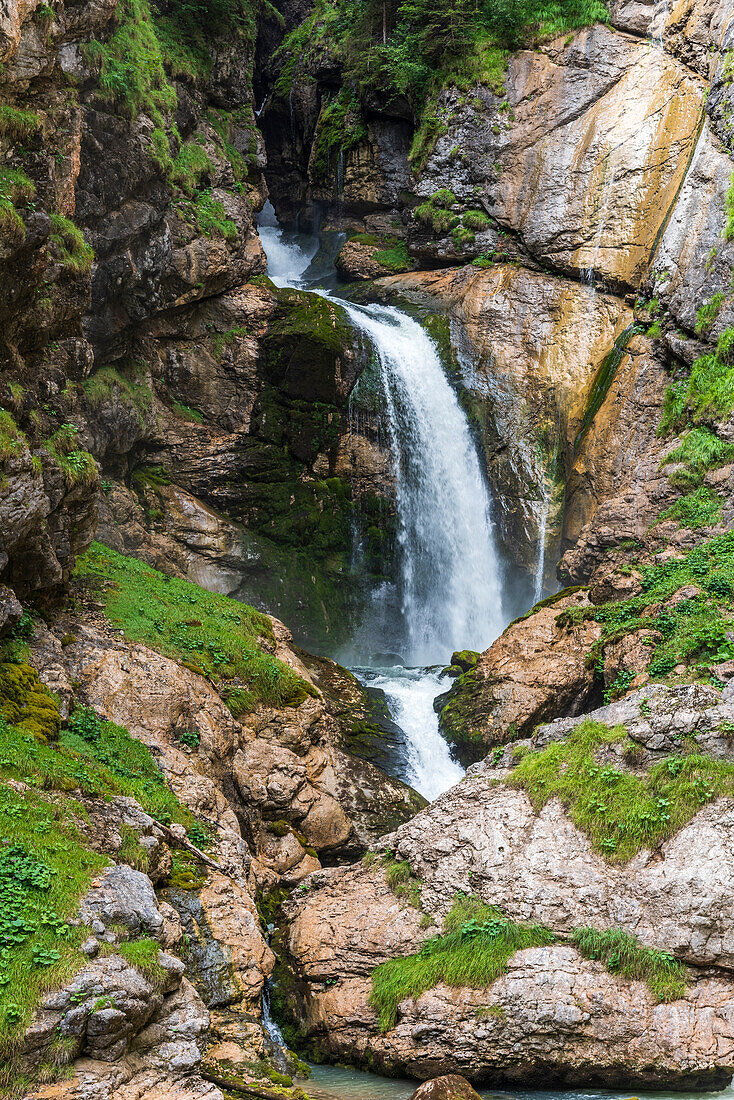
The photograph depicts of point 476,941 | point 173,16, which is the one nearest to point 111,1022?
point 476,941

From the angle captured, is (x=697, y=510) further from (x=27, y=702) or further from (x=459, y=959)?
(x=27, y=702)

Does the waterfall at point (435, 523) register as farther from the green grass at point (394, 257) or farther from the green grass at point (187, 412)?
the green grass at point (394, 257)

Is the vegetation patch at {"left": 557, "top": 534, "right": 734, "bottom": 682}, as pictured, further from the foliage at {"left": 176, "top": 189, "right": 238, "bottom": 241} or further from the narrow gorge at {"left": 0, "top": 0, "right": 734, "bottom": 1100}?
the foliage at {"left": 176, "top": 189, "right": 238, "bottom": 241}

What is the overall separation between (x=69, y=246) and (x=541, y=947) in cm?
1143

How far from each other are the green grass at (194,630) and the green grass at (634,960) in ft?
20.6

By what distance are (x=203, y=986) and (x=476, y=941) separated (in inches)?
119

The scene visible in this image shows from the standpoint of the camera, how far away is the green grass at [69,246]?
11.5 m

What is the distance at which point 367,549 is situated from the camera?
74.5 ft

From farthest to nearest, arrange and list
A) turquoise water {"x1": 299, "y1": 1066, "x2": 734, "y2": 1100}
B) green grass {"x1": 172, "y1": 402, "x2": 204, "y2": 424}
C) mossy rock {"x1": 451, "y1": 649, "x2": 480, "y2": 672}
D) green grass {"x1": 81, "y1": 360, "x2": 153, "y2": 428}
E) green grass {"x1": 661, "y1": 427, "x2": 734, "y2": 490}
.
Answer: green grass {"x1": 172, "y1": 402, "x2": 204, "y2": 424}
green grass {"x1": 81, "y1": 360, "x2": 153, "y2": 428}
mossy rock {"x1": 451, "y1": 649, "x2": 480, "y2": 672}
green grass {"x1": 661, "y1": 427, "x2": 734, "y2": 490}
turquoise water {"x1": 299, "y1": 1066, "x2": 734, "y2": 1100}

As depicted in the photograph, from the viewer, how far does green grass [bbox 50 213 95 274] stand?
451 inches

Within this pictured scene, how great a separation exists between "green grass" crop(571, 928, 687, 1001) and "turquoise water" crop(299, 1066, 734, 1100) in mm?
846

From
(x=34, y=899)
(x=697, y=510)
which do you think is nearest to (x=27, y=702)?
(x=34, y=899)

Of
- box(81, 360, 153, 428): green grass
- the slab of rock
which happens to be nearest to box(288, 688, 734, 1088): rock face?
the slab of rock

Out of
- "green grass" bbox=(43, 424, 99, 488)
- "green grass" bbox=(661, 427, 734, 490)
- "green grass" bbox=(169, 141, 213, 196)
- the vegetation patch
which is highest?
"green grass" bbox=(169, 141, 213, 196)
